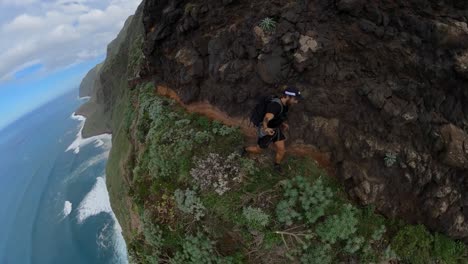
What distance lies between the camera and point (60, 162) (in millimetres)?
57938

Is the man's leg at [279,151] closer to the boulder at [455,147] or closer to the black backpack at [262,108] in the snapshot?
the black backpack at [262,108]

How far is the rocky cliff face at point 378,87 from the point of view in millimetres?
8352

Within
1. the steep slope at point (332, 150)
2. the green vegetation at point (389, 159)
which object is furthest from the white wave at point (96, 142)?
the green vegetation at point (389, 159)

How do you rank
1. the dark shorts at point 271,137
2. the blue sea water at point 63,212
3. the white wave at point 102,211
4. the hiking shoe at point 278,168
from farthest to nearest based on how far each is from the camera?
the blue sea water at point 63,212, the white wave at point 102,211, the hiking shoe at point 278,168, the dark shorts at point 271,137

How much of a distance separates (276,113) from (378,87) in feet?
11.8

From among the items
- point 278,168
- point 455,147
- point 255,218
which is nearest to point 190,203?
point 255,218

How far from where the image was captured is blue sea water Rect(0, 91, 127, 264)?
1229 inches

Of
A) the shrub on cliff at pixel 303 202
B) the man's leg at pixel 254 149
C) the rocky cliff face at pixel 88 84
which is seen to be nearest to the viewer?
the shrub on cliff at pixel 303 202

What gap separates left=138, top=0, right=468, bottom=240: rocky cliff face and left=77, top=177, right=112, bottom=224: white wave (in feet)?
101

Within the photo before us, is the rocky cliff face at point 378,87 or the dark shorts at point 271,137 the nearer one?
the dark shorts at point 271,137

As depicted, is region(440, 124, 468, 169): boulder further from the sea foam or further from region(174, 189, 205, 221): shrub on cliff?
the sea foam

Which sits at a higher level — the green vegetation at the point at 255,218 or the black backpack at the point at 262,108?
the black backpack at the point at 262,108

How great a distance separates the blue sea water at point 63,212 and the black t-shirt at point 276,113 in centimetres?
2494

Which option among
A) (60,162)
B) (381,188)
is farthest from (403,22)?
(60,162)
